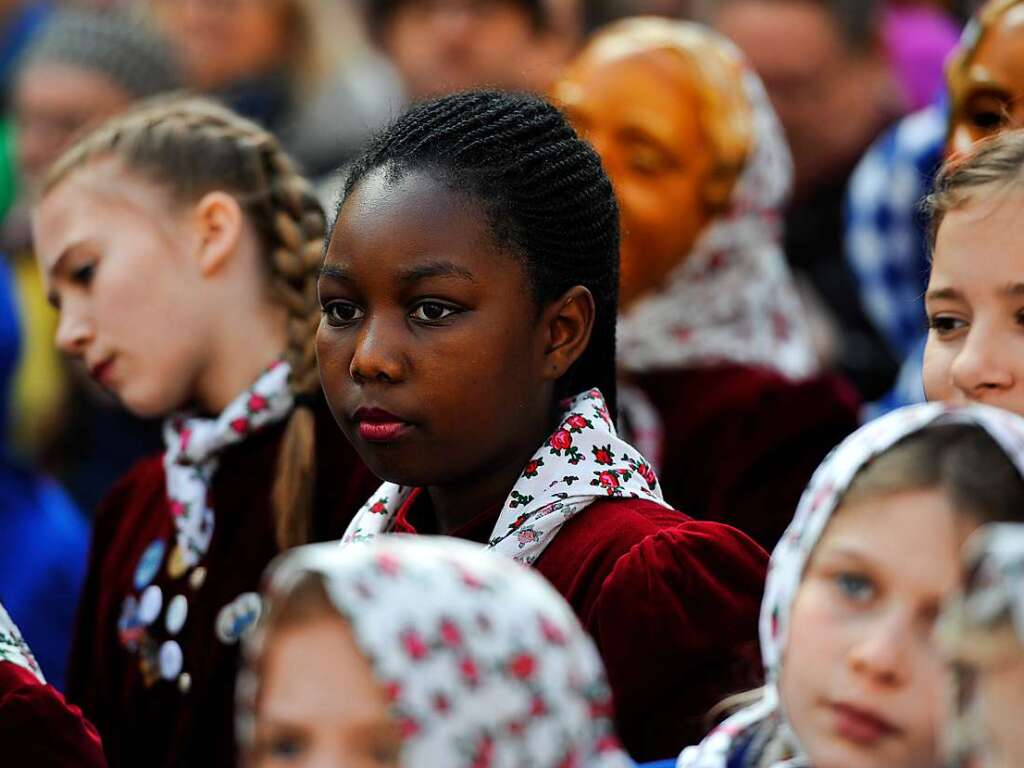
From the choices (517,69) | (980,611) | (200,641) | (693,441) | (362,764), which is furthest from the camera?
(517,69)

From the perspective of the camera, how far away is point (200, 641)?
3.55 meters

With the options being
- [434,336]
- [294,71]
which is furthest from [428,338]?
[294,71]

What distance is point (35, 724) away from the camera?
2830mm

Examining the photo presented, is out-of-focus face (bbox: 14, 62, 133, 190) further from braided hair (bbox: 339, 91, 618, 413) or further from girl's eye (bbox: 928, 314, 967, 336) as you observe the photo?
girl's eye (bbox: 928, 314, 967, 336)

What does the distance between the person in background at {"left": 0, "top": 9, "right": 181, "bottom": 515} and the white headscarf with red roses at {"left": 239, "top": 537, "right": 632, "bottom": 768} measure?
3711mm

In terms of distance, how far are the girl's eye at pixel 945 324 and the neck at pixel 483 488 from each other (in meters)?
0.62

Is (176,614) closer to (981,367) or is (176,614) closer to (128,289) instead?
(128,289)

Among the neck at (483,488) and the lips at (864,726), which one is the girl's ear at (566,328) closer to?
the neck at (483,488)

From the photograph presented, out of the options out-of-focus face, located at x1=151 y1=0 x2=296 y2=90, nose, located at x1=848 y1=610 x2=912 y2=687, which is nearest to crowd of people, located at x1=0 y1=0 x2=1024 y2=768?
nose, located at x1=848 y1=610 x2=912 y2=687

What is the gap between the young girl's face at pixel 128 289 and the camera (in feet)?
12.2

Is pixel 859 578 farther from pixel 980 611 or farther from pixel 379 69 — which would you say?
pixel 379 69

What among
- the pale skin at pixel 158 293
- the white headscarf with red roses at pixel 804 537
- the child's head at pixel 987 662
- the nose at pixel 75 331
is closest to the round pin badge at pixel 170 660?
the pale skin at pixel 158 293

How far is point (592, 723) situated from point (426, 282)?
98 cm

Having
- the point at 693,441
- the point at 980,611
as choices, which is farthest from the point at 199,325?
the point at 980,611
